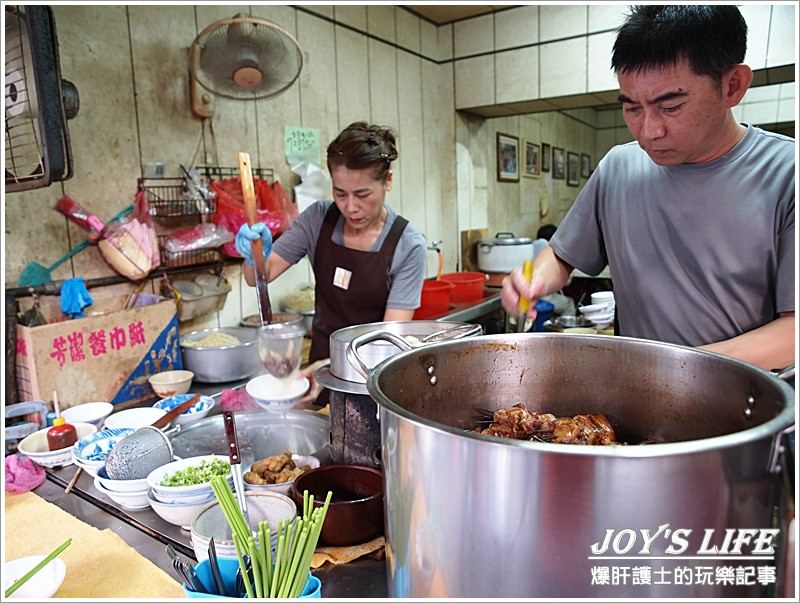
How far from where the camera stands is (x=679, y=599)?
597 mm

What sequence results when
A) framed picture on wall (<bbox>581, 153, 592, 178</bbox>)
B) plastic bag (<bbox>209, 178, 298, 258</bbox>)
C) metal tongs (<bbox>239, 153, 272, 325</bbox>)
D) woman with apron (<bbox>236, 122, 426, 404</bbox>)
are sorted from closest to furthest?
metal tongs (<bbox>239, 153, 272, 325</bbox>), woman with apron (<bbox>236, 122, 426, 404</bbox>), plastic bag (<bbox>209, 178, 298, 258</bbox>), framed picture on wall (<bbox>581, 153, 592, 178</bbox>)

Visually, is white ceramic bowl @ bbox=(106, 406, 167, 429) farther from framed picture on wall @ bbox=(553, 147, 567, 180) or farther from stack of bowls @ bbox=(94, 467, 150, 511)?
framed picture on wall @ bbox=(553, 147, 567, 180)

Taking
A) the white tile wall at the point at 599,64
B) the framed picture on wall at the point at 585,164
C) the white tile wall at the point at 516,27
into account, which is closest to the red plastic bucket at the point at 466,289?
the white tile wall at the point at 599,64

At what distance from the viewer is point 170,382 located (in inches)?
82.9

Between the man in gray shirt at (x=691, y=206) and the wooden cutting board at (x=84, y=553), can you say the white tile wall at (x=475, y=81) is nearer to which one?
the man in gray shirt at (x=691, y=206)

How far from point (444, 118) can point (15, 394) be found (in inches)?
131

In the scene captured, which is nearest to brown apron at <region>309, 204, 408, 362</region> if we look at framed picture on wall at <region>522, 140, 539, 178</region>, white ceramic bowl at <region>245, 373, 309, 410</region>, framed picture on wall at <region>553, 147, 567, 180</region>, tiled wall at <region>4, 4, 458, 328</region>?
white ceramic bowl at <region>245, 373, 309, 410</region>

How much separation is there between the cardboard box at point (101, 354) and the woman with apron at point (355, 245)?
43 cm

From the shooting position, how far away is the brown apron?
214 centimetres

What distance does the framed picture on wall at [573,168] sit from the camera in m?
6.69

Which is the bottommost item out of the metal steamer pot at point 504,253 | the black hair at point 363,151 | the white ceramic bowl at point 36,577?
the white ceramic bowl at point 36,577

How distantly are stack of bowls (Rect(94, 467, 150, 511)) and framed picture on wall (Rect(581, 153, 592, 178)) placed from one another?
6919 millimetres

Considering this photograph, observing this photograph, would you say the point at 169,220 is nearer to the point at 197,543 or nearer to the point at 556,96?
the point at 197,543

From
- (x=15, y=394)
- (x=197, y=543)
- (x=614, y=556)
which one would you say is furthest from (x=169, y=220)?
(x=614, y=556)
